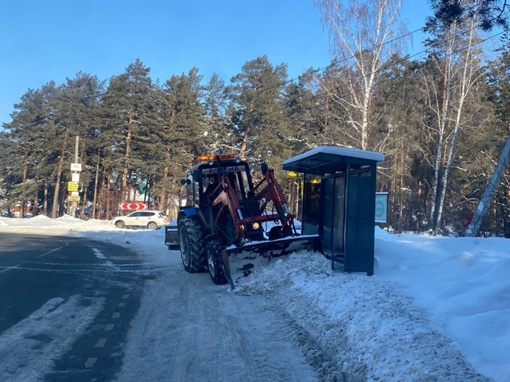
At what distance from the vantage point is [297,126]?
4512 cm

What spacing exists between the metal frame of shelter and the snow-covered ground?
1.63 ft

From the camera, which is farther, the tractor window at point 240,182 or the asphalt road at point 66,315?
the tractor window at point 240,182

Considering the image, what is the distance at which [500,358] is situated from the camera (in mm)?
5070

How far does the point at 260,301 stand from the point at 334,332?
3055mm

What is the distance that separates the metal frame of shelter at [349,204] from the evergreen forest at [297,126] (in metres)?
3.22

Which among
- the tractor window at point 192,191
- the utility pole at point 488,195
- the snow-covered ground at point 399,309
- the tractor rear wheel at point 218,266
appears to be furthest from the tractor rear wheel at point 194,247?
the utility pole at point 488,195

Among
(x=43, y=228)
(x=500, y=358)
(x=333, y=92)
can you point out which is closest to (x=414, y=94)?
(x=333, y=92)

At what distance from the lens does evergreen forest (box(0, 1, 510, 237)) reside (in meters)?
30.2

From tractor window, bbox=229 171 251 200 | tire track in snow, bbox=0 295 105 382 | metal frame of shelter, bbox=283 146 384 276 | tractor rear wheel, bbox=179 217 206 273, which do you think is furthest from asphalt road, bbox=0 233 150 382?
metal frame of shelter, bbox=283 146 384 276

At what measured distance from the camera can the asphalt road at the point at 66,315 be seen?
6.00 m

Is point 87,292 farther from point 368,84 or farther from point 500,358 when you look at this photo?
point 368,84

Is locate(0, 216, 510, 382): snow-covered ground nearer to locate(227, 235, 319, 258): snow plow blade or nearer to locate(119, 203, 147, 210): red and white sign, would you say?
locate(227, 235, 319, 258): snow plow blade

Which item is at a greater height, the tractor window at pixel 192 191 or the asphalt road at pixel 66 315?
the tractor window at pixel 192 191

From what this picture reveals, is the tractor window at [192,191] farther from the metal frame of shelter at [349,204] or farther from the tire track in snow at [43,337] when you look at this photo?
the tire track in snow at [43,337]
